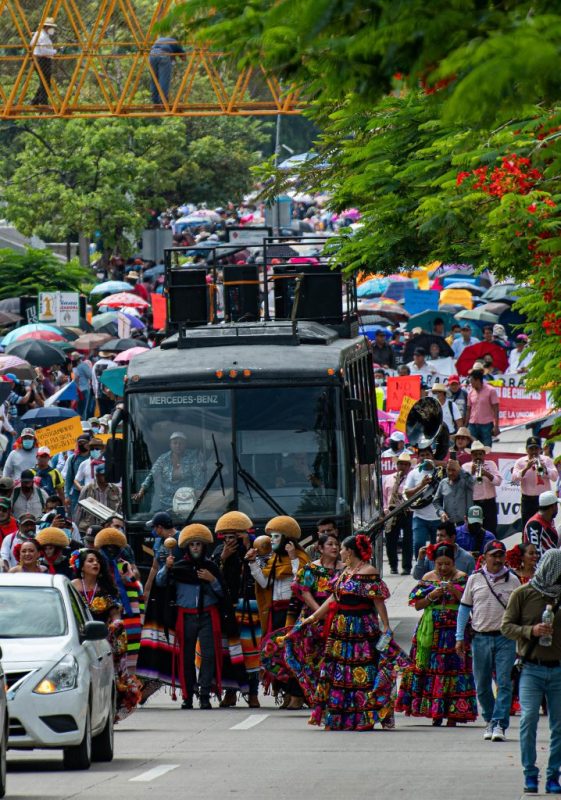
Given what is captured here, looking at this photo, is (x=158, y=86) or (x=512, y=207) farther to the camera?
(x=158, y=86)

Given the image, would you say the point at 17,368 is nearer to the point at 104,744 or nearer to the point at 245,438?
the point at 245,438

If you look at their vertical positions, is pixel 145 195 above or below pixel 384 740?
above

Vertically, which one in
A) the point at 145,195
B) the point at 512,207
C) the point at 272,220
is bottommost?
the point at 512,207

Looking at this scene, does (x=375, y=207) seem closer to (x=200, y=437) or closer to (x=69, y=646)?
(x=200, y=437)

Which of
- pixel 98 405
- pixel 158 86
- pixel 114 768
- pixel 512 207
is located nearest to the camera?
pixel 114 768

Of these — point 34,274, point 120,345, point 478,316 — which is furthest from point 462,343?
point 34,274

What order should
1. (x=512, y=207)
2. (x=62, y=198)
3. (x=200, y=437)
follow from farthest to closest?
1. (x=62, y=198)
2. (x=200, y=437)
3. (x=512, y=207)

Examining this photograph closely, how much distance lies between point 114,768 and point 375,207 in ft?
25.7

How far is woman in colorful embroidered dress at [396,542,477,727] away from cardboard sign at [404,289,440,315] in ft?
104

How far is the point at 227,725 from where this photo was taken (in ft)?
53.9

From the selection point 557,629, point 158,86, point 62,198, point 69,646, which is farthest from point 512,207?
point 62,198

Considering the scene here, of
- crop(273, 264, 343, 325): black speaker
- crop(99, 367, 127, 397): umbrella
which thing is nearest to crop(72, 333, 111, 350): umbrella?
crop(99, 367, 127, 397): umbrella

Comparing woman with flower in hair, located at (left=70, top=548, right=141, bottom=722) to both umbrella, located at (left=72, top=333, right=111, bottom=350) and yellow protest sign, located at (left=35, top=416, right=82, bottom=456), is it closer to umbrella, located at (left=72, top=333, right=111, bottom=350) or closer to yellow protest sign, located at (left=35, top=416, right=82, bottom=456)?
yellow protest sign, located at (left=35, top=416, right=82, bottom=456)

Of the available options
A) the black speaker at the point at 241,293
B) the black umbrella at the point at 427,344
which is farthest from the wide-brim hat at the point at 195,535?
the black umbrella at the point at 427,344
